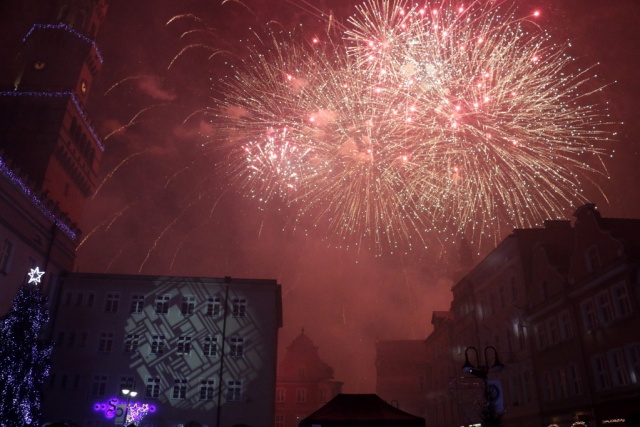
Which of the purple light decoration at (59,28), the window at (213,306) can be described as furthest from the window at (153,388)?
the purple light decoration at (59,28)

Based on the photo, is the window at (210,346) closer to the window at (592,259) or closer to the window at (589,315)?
the window at (589,315)

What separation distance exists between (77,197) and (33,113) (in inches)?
342

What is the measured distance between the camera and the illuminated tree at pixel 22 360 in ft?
80.8

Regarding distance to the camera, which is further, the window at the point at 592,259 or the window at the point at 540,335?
the window at the point at 540,335

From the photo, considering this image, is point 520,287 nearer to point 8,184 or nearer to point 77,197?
point 8,184

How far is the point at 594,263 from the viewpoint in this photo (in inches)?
1006

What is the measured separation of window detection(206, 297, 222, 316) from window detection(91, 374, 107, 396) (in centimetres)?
888

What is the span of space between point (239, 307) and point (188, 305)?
4.19 metres

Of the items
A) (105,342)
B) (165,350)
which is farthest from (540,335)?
(105,342)

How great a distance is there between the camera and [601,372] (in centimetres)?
2444

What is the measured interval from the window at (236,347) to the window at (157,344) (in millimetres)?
5409

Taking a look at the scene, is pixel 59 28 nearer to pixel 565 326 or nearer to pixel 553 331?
pixel 553 331

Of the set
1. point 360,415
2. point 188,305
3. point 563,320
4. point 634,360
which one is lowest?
point 360,415

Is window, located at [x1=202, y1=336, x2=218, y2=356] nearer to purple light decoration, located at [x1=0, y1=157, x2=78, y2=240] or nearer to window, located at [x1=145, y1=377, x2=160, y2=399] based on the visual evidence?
window, located at [x1=145, y1=377, x2=160, y2=399]
